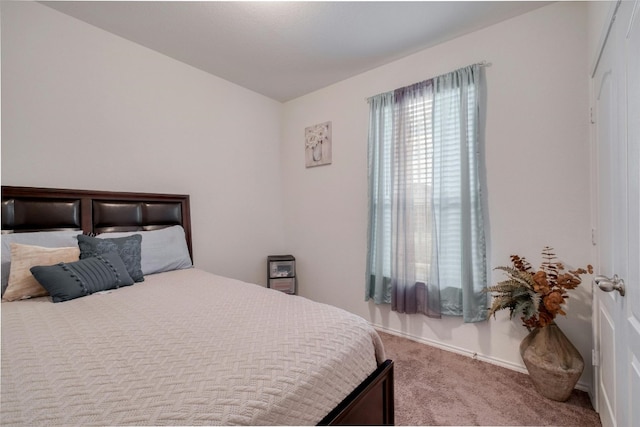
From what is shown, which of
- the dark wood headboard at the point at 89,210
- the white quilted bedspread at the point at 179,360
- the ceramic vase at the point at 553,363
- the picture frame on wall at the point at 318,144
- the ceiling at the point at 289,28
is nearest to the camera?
the white quilted bedspread at the point at 179,360

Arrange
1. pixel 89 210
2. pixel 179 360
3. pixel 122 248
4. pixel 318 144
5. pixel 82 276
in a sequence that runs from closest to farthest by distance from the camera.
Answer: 1. pixel 179 360
2. pixel 82 276
3. pixel 122 248
4. pixel 89 210
5. pixel 318 144

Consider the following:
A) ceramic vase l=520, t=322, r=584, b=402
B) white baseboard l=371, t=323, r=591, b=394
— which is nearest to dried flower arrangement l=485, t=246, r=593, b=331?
ceramic vase l=520, t=322, r=584, b=402

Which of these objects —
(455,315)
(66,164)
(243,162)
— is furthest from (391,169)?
(66,164)

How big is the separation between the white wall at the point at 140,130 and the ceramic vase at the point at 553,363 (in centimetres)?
265

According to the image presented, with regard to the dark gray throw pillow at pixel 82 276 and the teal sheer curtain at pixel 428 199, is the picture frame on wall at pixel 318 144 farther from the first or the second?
the dark gray throw pillow at pixel 82 276

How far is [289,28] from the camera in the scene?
2074mm

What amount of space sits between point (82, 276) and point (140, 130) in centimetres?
136

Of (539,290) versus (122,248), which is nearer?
(539,290)

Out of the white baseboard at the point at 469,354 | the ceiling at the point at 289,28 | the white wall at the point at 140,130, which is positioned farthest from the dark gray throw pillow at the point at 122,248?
the white baseboard at the point at 469,354

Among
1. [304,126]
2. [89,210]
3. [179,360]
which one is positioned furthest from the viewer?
[304,126]

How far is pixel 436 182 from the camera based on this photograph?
2227mm

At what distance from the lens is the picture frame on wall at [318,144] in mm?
3020

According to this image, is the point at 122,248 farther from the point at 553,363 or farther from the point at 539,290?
the point at 553,363

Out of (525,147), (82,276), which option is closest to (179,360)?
(82,276)
